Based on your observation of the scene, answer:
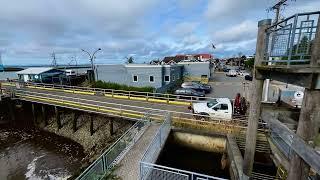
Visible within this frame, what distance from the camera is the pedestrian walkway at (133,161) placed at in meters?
8.60

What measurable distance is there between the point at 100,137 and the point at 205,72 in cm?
2698

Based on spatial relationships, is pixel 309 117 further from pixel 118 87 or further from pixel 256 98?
pixel 118 87

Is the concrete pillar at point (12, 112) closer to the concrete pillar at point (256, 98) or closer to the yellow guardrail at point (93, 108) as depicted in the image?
the yellow guardrail at point (93, 108)

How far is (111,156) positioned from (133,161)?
107 cm

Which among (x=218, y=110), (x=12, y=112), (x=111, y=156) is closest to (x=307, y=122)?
(x=111, y=156)

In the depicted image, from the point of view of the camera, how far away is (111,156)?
927 centimetres

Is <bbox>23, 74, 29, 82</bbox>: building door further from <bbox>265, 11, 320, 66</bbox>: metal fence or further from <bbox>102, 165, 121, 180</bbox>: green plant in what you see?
<bbox>265, 11, 320, 66</bbox>: metal fence

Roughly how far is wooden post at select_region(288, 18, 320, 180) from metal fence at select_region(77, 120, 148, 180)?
6486 mm

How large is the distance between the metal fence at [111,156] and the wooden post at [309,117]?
21.3 ft

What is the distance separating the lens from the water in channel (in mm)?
15523

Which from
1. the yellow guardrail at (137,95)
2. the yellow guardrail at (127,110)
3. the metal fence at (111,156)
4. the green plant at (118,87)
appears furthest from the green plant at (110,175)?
the green plant at (118,87)

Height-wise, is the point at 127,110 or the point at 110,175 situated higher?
the point at 127,110

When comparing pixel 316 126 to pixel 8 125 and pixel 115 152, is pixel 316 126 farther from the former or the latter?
pixel 8 125

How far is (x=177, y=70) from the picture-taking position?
116ft
